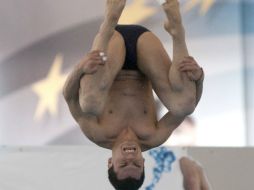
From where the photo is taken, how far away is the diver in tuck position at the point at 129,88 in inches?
66.8

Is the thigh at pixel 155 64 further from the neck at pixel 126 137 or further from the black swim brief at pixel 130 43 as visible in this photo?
the neck at pixel 126 137

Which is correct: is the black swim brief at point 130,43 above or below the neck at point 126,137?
above

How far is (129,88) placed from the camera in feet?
6.23

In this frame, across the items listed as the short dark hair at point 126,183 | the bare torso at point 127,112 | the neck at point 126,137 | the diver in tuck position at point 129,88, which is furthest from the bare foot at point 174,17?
the short dark hair at point 126,183

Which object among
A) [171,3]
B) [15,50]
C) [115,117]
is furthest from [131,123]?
[15,50]

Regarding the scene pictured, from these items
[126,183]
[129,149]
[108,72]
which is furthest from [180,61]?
[126,183]

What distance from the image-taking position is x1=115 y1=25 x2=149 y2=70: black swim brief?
1885mm

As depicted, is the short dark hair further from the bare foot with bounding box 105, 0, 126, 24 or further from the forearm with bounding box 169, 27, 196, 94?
the bare foot with bounding box 105, 0, 126, 24

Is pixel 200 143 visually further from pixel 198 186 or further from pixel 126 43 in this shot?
pixel 126 43

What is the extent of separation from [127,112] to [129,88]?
0.09 meters

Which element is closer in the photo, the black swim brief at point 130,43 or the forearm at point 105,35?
the forearm at point 105,35

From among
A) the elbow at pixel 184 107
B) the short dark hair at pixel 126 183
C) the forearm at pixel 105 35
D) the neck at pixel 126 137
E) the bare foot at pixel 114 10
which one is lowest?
the short dark hair at pixel 126 183

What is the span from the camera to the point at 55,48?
11.0ft

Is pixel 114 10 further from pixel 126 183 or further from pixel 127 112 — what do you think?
pixel 126 183
